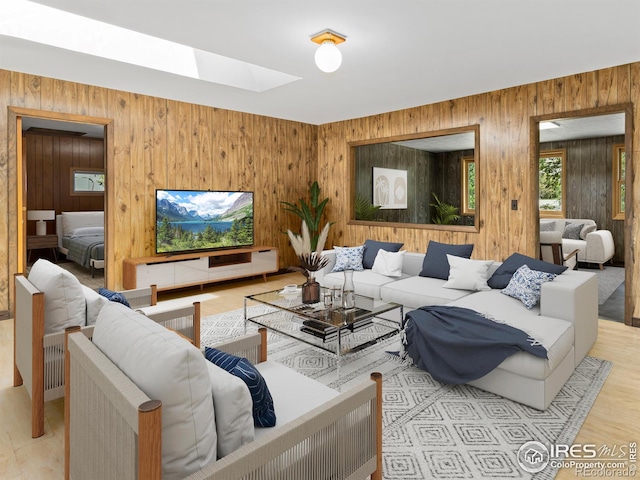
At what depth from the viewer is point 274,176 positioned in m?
6.62

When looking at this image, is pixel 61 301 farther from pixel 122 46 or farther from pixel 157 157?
pixel 157 157

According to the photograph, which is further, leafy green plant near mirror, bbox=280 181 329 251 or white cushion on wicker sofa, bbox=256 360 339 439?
leafy green plant near mirror, bbox=280 181 329 251

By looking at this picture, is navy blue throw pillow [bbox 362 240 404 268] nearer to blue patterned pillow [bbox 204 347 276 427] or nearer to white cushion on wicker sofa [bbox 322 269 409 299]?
white cushion on wicker sofa [bbox 322 269 409 299]

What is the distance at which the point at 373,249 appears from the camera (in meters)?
5.02

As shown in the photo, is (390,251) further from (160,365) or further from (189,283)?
(160,365)

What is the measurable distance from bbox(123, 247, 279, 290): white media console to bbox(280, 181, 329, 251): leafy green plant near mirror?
77cm

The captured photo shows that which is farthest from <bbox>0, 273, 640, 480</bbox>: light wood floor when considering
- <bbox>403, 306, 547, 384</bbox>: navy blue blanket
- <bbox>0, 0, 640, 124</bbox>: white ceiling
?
<bbox>0, 0, 640, 124</bbox>: white ceiling

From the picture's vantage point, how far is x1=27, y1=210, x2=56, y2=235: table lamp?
7.51 m

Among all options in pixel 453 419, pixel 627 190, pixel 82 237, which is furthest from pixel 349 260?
pixel 82 237

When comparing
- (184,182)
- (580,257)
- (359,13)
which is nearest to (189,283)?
(184,182)

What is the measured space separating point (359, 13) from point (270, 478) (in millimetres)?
2911

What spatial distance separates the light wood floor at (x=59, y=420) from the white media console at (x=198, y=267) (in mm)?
1481

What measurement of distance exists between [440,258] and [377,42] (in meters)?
2.19

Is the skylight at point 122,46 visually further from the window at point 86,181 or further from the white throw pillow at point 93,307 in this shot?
the window at point 86,181
